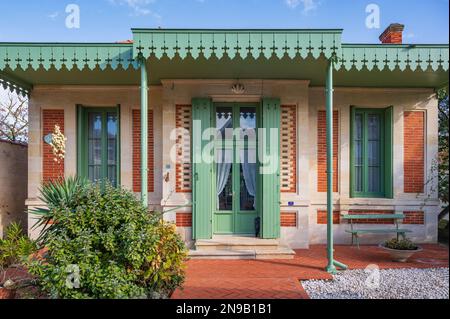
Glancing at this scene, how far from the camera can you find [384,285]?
14.5 feet

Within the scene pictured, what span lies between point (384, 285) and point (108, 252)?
3.89 meters

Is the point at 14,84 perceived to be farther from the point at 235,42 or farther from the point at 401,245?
the point at 401,245

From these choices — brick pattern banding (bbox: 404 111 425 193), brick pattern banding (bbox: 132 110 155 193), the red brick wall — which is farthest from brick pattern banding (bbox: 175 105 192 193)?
the red brick wall

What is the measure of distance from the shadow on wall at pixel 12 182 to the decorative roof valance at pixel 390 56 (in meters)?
7.40

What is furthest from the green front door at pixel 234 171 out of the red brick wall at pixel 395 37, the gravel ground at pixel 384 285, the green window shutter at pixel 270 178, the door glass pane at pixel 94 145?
the red brick wall at pixel 395 37

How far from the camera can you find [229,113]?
6727 mm

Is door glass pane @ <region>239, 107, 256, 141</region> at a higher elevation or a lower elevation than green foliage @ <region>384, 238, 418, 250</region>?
higher

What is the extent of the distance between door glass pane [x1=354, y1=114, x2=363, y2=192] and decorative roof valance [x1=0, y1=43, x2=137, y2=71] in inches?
206

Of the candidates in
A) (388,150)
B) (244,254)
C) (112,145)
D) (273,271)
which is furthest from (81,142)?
(388,150)

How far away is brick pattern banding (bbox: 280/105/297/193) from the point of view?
6602mm

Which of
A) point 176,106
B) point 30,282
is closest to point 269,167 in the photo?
point 176,106

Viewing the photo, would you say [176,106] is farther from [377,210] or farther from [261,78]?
[377,210]

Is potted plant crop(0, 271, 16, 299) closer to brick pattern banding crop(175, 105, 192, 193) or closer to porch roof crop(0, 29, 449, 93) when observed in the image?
brick pattern banding crop(175, 105, 192, 193)

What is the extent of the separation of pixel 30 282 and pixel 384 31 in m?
9.08
